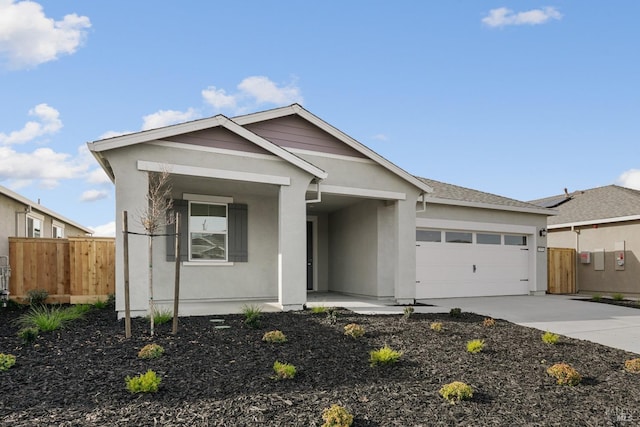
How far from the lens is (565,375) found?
5.51 m

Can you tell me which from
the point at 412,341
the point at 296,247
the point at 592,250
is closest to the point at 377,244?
the point at 296,247

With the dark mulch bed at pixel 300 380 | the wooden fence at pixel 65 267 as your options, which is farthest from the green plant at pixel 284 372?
the wooden fence at pixel 65 267

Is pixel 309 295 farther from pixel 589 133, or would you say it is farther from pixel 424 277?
pixel 589 133

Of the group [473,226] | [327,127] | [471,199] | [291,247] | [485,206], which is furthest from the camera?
[471,199]

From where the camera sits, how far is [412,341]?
7074 millimetres

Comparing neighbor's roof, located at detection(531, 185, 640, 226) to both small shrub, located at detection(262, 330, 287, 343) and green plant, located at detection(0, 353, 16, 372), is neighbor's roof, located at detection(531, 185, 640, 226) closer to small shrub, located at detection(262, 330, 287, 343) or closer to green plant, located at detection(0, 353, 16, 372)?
small shrub, located at detection(262, 330, 287, 343)

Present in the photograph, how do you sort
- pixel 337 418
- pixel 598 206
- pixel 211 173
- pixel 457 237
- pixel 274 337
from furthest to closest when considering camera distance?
pixel 598 206, pixel 457 237, pixel 211 173, pixel 274 337, pixel 337 418

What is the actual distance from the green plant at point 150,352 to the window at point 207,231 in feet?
16.8

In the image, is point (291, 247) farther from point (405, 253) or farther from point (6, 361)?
point (6, 361)

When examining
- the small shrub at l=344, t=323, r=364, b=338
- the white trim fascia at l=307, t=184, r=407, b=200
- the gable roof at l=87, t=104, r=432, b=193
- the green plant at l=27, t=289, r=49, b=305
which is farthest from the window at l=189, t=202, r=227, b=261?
the small shrub at l=344, t=323, r=364, b=338

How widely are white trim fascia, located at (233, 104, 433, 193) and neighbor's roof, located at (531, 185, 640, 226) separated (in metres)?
10.4

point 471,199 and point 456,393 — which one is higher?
point 471,199

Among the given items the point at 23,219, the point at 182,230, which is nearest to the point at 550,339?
the point at 182,230

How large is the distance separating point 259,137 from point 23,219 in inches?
430
